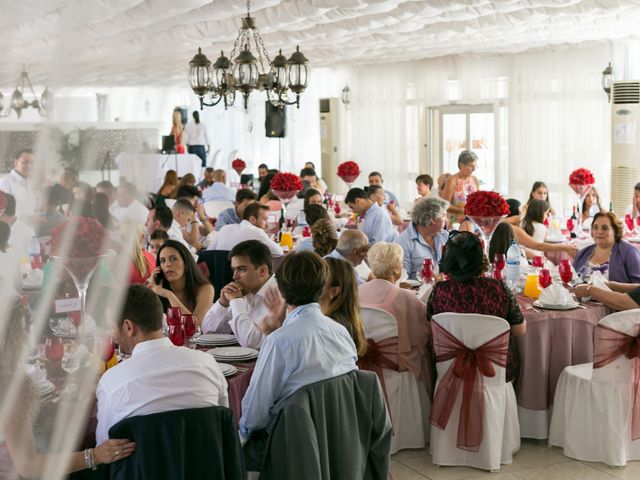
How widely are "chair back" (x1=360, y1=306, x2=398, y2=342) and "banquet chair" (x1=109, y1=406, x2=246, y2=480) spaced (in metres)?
1.80

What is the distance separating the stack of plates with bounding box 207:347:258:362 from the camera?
3.59m

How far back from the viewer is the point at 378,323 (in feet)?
13.8

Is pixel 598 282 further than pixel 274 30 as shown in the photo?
No

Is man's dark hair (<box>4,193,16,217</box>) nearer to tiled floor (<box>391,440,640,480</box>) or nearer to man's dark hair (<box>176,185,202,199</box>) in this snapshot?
tiled floor (<box>391,440,640,480</box>)

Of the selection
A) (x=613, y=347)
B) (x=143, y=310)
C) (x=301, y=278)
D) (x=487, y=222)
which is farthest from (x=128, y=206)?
(x=487, y=222)

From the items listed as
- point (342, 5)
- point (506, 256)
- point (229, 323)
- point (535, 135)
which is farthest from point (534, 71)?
point (229, 323)

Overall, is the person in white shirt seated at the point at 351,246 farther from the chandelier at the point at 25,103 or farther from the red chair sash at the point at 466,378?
the chandelier at the point at 25,103

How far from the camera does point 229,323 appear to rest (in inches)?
157

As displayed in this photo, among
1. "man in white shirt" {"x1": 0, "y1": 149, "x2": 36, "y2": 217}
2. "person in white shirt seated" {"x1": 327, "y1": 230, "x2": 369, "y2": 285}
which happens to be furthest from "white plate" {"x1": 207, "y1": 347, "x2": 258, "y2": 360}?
"man in white shirt" {"x1": 0, "y1": 149, "x2": 36, "y2": 217}

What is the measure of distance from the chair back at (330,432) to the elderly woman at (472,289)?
122cm

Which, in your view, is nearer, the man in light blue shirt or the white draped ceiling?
the white draped ceiling

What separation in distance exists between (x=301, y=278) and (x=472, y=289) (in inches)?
52.8

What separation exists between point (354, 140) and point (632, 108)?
671cm

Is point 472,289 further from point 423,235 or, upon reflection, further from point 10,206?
point 10,206
